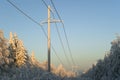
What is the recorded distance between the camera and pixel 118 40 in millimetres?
21469

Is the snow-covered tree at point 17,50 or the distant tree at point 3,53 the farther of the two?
the snow-covered tree at point 17,50

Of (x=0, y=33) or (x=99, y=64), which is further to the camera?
(x=0, y=33)

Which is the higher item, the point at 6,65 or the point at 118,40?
the point at 118,40

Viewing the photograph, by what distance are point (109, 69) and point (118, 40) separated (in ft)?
7.10

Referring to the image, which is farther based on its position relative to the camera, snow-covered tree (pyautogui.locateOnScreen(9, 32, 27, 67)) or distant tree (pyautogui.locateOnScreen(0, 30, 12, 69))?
snow-covered tree (pyautogui.locateOnScreen(9, 32, 27, 67))

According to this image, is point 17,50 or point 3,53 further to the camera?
point 17,50

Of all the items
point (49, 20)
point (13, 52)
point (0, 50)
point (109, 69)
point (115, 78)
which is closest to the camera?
point (115, 78)

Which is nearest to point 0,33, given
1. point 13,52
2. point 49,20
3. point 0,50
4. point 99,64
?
point 0,50

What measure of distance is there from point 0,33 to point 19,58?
10553mm

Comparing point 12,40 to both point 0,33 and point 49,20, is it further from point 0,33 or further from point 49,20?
point 49,20

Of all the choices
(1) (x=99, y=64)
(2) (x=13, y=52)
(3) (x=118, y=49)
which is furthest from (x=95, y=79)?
(2) (x=13, y=52)

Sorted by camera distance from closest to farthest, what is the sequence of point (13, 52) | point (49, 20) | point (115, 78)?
point (115, 78) < point (49, 20) < point (13, 52)

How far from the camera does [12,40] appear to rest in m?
68.2

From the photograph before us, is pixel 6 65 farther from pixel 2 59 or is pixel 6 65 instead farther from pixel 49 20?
pixel 49 20
